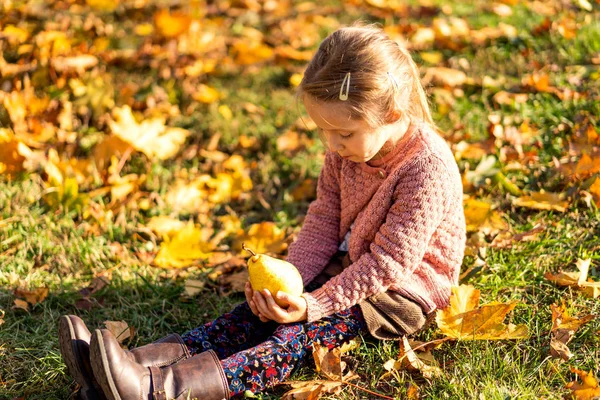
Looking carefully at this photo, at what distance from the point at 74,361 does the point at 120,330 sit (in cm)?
47

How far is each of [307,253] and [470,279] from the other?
640 mm

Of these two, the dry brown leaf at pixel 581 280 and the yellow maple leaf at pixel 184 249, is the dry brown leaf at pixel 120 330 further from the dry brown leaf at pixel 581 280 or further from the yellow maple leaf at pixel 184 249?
the dry brown leaf at pixel 581 280

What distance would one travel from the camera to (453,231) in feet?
7.63

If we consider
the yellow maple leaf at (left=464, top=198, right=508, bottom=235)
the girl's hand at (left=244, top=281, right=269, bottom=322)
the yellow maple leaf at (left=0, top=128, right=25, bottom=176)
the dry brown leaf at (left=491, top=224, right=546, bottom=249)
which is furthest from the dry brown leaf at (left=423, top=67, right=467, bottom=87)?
the yellow maple leaf at (left=0, top=128, right=25, bottom=176)

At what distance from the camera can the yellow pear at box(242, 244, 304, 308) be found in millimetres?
2168

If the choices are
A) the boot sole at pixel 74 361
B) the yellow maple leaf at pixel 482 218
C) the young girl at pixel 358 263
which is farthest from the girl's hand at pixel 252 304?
the yellow maple leaf at pixel 482 218

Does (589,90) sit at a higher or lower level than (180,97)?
higher

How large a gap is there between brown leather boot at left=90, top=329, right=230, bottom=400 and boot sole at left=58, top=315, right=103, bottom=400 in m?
0.09

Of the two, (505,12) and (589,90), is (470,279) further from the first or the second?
(505,12)

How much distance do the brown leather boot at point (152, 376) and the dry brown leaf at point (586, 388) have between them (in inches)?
40.5

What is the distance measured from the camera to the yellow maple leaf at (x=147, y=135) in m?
3.53

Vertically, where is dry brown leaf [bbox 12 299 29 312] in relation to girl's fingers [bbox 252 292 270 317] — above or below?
below

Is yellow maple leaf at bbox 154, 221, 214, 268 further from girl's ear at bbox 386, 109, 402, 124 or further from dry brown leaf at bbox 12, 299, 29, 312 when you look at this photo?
girl's ear at bbox 386, 109, 402, 124

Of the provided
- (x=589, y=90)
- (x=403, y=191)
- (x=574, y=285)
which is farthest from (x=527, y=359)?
(x=589, y=90)
